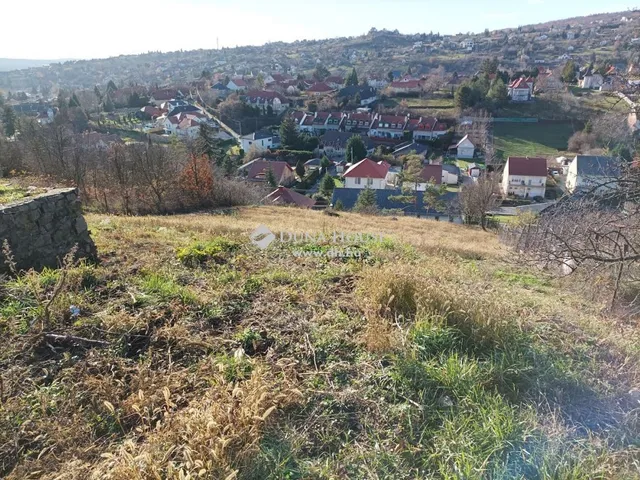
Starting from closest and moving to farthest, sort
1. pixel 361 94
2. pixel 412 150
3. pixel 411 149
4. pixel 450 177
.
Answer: pixel 450 177 → pixel 412 150 → pixel 411 149 → pixel 361 94

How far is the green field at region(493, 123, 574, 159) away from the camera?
4347 centimetres

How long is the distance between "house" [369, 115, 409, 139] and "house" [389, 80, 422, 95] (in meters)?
17.4

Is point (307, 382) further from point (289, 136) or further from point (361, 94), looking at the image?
point (361, 94)

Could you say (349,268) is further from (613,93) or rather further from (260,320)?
(613,93)

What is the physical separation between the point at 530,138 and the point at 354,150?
73.0 feet

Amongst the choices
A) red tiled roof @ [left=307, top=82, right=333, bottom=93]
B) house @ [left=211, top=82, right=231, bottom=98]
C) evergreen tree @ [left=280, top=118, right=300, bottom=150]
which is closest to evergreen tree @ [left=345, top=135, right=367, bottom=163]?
evergreen tree @ [left=280, top=118, right=300, bottom=150]

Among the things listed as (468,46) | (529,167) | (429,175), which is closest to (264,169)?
(429,175)

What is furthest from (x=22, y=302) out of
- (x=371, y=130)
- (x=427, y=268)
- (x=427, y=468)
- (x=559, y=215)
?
(x=371, y=130)

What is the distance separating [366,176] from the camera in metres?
33.8

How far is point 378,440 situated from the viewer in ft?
7.61

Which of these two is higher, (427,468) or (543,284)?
(427,468)

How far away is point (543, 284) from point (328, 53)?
165 meters

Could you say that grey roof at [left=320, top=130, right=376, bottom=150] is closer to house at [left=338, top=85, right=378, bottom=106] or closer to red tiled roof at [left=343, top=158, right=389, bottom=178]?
red tiled roof at [left=343, top=158, right=389, bottom=178]

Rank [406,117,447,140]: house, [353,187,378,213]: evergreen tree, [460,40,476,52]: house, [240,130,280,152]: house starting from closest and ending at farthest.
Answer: [353,187,378,213]: evergreen tree → [240,130,280,152]: house → [406,117,447,140]: house → [460,40,476,52]: house
